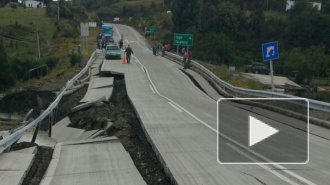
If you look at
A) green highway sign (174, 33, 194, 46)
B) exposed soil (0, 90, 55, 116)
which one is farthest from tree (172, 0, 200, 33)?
exposed soil (0, 90, 55, 116)

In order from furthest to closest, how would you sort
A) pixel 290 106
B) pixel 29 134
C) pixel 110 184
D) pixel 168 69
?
pixel 168 69, pixel 29 134, pixel 290 106, pixel 110 184

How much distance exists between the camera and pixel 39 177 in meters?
8.45

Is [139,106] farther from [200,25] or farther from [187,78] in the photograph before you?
[200,25]

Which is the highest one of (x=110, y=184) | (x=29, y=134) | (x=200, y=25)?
(x=200, y=25)

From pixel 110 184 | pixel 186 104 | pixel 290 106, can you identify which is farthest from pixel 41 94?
pixel 110 184

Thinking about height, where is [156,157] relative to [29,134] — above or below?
above

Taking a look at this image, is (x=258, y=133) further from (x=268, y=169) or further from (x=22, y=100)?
(x=22, y=100)

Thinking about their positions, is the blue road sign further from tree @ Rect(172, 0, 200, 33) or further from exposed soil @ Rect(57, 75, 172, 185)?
tree @ Rect(172, 0, 200, 33)

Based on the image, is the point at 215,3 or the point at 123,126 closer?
the point at 123,126

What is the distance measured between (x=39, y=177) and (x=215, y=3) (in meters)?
94.1

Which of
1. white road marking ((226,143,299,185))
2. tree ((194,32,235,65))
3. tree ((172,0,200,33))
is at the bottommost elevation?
white road marking ((226,143,299,185))
